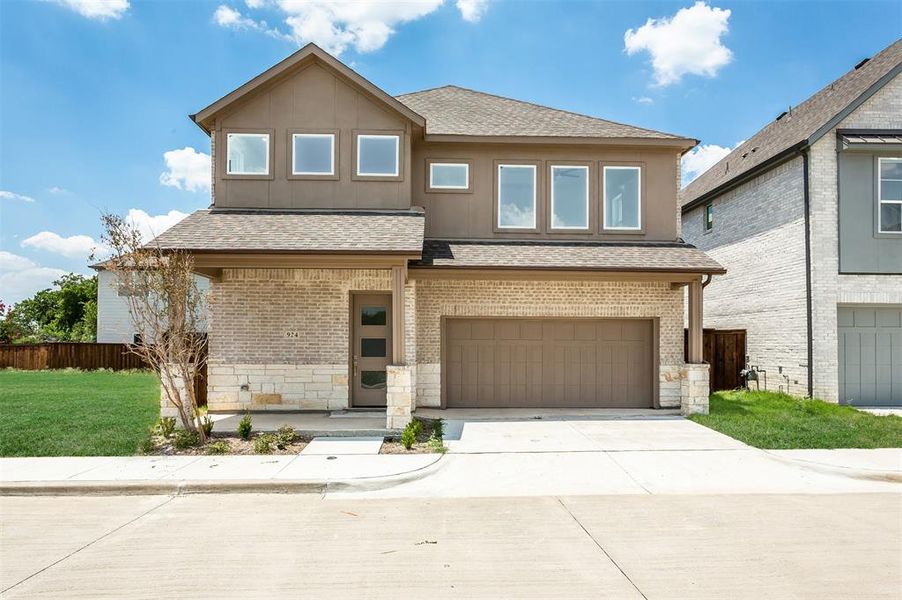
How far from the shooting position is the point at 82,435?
8.96 m

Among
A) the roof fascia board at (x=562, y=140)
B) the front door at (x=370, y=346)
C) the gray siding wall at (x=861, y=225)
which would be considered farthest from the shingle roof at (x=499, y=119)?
the front door at (x=370, y=346)

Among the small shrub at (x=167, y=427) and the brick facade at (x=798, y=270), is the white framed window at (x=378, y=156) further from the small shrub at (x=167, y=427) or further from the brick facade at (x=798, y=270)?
the brick facade at (x=798, y=270)

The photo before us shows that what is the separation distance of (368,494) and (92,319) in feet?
105

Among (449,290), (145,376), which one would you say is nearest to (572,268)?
(449,290)

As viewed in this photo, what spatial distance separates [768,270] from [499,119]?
26.2 ft

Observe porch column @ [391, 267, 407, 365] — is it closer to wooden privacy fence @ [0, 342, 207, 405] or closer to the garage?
the garage

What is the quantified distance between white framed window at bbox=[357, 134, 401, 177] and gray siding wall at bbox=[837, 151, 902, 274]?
34.1 feet

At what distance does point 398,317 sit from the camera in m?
9.72

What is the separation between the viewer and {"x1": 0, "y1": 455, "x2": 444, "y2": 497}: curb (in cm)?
661

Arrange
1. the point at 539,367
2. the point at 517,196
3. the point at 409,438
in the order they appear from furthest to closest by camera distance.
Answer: the point at 517,196
the point at 539,367
the point at 409,438

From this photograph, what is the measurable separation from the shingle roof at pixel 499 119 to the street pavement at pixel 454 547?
8.72 m

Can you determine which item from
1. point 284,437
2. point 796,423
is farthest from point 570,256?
point 284,437

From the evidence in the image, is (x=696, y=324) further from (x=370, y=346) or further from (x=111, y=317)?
(x=111, y=317)

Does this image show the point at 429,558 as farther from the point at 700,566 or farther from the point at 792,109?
the point at 792,109
